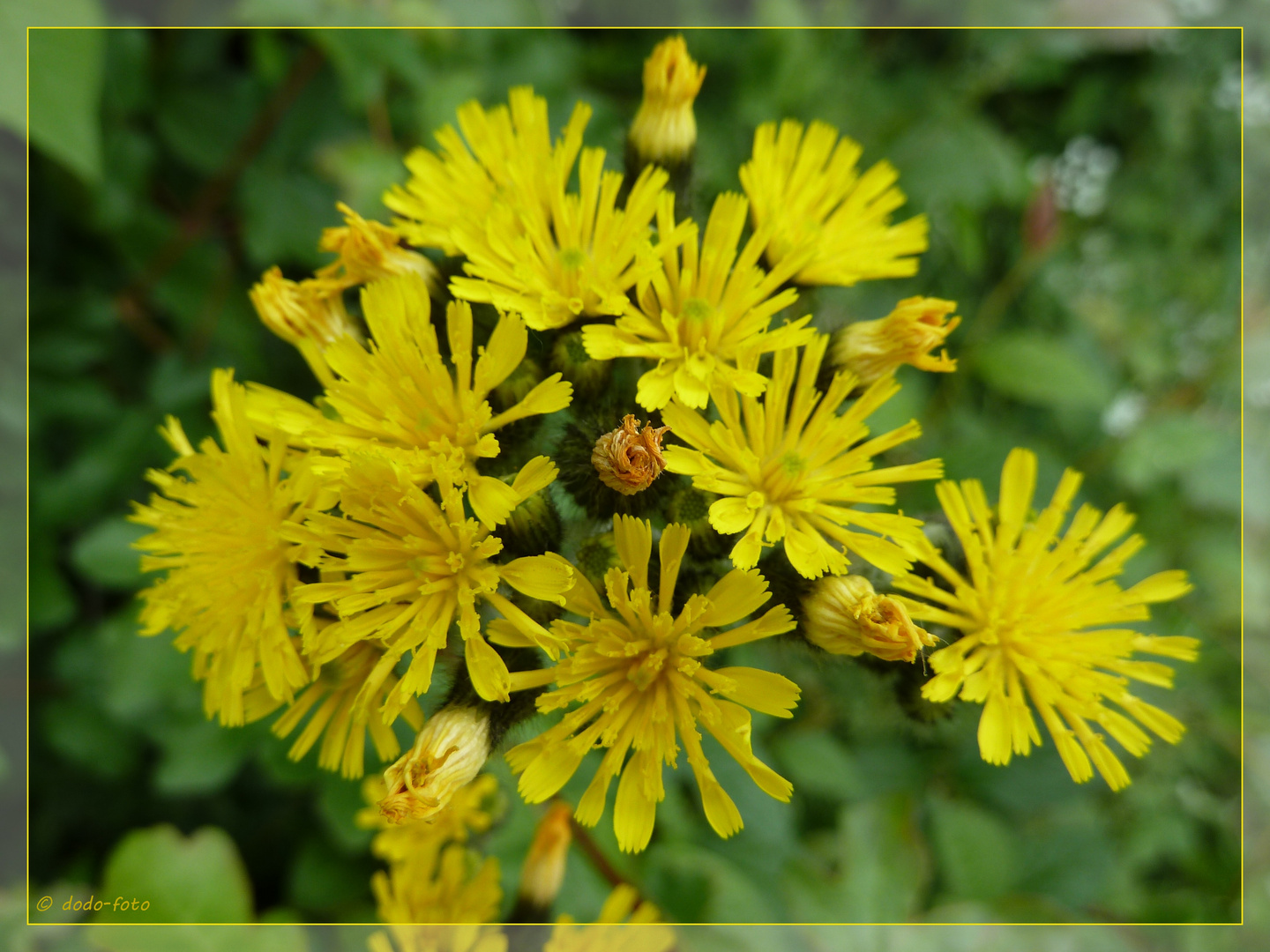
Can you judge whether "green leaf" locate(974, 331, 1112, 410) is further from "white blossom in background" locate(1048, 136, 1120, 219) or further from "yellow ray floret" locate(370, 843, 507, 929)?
"yellow ray floret" locate(370, 843, 507, 929)

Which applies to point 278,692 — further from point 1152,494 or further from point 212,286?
point 1152,494

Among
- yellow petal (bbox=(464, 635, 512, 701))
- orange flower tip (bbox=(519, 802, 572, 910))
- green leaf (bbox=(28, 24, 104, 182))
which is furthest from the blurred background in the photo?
yellow petal (bbox=(464, 635, 512, 701))

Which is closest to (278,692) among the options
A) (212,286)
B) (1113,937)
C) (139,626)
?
(139,626)

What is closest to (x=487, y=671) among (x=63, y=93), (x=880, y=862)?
(x=880, y=862)

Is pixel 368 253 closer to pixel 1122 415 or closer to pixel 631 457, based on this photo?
pixel 631 457

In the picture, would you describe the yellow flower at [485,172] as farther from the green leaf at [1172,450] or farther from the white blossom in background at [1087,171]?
the white blossom in background at [1087,171]
